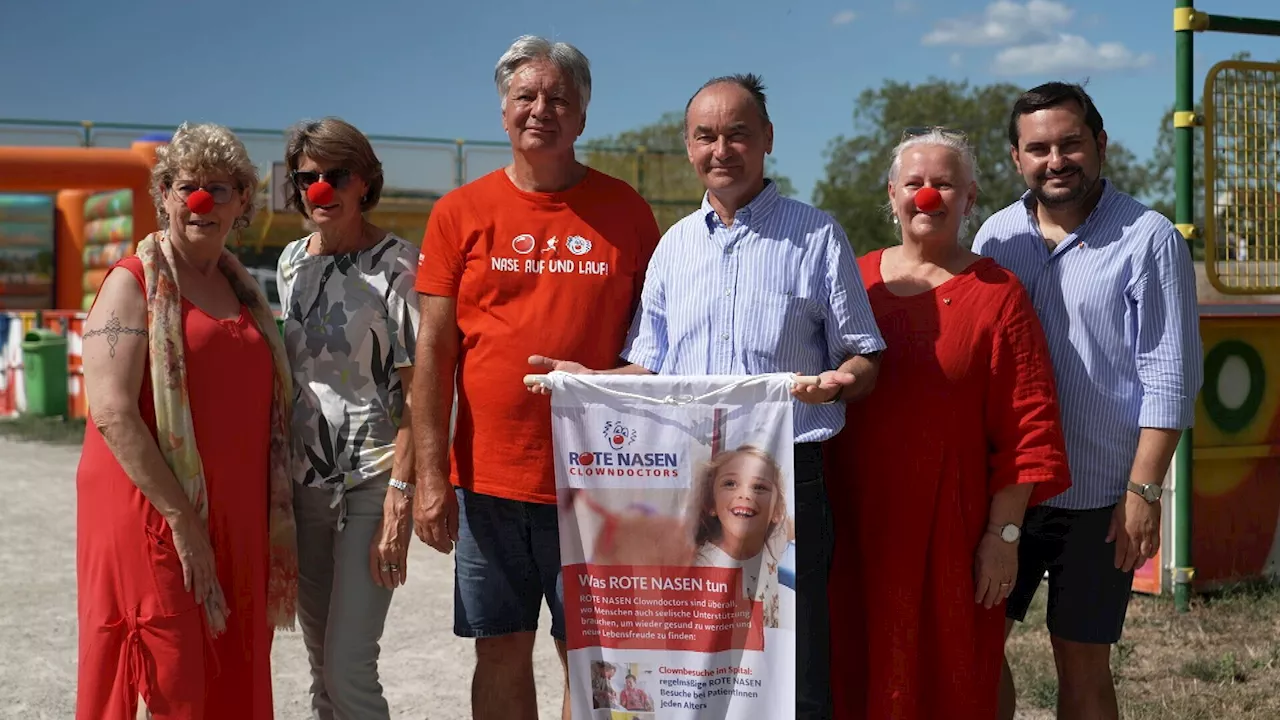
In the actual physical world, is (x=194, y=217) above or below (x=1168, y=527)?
above

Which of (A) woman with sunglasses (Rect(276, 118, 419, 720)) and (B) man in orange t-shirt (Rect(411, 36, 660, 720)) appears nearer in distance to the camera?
(B) man in orange t-shirt (Rect(411, 36, 660, 720))

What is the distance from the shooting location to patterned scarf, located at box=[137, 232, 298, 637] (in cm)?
350

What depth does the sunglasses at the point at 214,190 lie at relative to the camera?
3680 mm

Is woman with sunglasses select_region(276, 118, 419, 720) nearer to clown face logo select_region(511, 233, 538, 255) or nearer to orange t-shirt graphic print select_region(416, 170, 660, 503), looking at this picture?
orange t-shirt graphic print select_region(416, 170, 660, 503)

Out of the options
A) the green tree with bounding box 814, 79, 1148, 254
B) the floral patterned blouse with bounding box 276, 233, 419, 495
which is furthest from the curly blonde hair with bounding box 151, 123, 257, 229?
the green tree with bounding box 814, 79, 1148, 254

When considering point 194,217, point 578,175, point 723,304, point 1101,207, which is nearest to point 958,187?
point 1101,207

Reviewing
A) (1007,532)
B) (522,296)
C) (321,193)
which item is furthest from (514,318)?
(1007,532)

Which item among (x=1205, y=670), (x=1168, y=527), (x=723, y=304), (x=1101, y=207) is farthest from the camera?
(x=1168, y=527)

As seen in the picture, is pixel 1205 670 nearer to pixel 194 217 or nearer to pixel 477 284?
pixel 477 284

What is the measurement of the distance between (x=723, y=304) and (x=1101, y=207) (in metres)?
1.20

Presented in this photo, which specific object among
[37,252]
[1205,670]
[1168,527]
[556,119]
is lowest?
[1205,670]

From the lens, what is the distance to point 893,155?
374 centimetres

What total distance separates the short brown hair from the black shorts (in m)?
2.33

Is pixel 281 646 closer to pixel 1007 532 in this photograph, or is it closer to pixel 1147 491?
pixel 1007 532
